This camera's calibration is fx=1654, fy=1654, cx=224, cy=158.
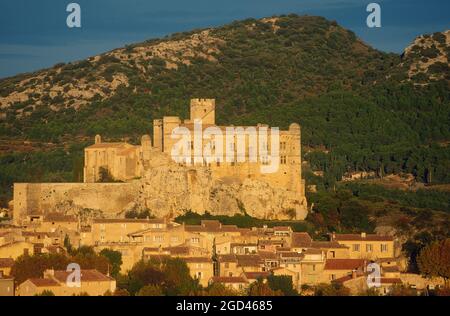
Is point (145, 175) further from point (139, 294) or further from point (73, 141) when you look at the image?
point (73, 141)

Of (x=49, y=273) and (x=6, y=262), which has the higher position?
(x=6, y=262)

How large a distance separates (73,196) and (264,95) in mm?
46147

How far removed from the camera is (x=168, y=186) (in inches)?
2842

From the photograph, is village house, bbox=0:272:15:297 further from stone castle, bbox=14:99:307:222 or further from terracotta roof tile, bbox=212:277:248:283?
stone castle, bbox=14:99:307:222

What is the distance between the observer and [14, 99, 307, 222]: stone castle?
72.3m

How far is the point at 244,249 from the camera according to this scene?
68.5 meters

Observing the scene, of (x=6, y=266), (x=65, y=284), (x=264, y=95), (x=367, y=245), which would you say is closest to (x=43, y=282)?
(x=65, y=284)

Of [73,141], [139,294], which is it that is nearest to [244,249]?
[139,294]

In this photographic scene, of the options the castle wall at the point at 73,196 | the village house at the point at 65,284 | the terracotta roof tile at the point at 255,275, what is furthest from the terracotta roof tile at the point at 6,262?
the terracotta roof tile at the point at 255,275

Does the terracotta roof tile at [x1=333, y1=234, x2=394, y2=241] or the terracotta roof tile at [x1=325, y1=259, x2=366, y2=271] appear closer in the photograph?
the terracotta roof tile at [x1=325, y1=259, x2=366, y2=271]

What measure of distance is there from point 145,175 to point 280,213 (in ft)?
21.4

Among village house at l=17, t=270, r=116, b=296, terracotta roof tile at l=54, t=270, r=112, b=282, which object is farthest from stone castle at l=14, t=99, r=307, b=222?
village house at l=17, t=270, r=116, b=296

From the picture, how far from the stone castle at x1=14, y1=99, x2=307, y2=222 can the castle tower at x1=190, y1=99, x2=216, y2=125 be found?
1720 mm

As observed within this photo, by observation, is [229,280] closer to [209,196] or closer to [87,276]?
[87,276]
